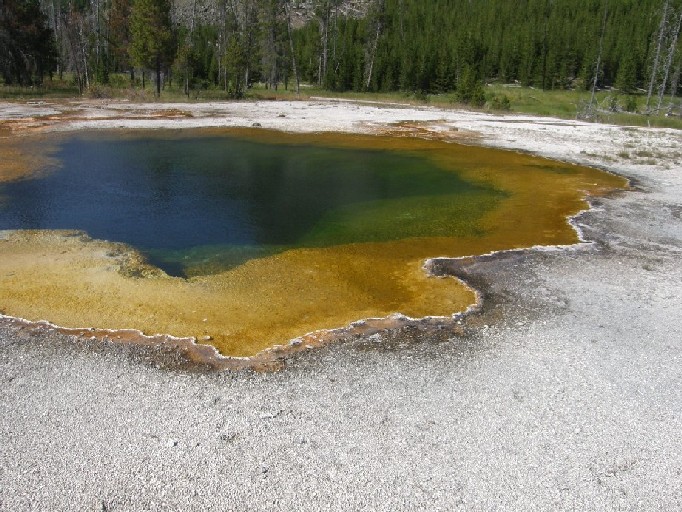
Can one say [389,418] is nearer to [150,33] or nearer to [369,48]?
[150,33]

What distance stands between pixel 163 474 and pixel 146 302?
4.24 meters

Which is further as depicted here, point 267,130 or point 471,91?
point 471,91

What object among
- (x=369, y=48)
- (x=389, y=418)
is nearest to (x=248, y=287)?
(x=389, y=418)

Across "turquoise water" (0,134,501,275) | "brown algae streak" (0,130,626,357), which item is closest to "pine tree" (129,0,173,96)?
"turquoise water" (0,134,501,275)

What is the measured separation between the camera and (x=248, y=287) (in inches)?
402

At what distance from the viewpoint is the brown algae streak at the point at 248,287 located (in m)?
8.69

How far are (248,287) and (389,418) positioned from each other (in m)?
4.48

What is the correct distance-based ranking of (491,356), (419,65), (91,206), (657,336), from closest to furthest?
(491,356), (657,336), (91,206), (419,65)

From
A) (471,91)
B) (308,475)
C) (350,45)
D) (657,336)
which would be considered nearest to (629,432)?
(657,336)

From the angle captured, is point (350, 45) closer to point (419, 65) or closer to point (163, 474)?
point (419, 65)

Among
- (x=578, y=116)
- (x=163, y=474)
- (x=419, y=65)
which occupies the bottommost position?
(x=163, y=474)

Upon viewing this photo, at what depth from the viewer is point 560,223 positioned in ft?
47.8

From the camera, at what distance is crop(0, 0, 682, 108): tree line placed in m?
49.8

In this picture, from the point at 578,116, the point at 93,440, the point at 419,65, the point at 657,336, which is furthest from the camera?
the point at 419,65
